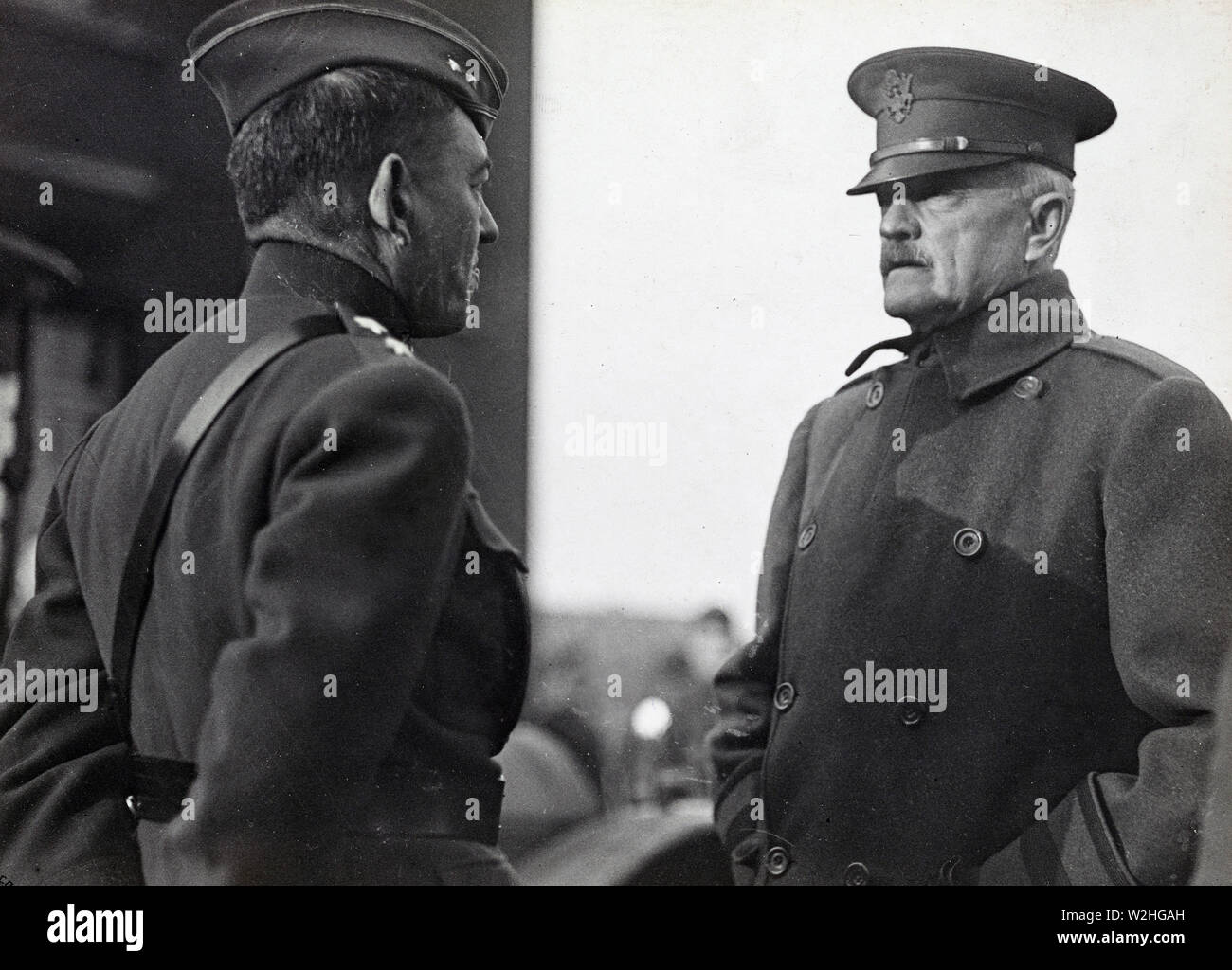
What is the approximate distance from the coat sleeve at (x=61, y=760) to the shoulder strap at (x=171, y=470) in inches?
5.0

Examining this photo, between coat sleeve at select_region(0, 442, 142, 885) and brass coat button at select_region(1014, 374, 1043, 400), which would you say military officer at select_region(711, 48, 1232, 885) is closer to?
brass coat button at select_region(1014, 374, 1043, 400)

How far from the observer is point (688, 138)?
3.39 meters

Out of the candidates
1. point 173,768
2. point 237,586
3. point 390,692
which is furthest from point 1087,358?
point 173,768

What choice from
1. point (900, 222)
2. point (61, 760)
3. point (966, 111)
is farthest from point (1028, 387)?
point (61, 760)

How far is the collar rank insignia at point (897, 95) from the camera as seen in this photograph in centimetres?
333

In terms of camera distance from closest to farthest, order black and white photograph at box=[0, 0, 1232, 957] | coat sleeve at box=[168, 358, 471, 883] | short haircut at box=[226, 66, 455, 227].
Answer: coat sleeve at box=[168, 358, 471, 883], black and white photograph at box=[0, 0, 1232, 957], short haircut at box=[226, 66, 455, 227]

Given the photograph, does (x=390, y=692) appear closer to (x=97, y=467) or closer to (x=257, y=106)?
(x=97, y=467)

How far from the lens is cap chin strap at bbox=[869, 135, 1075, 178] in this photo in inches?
128

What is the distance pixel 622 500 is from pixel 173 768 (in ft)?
3.79

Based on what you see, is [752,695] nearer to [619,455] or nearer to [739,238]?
[619,455]

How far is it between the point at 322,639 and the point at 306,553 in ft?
0.60

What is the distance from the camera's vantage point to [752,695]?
10.7 feet

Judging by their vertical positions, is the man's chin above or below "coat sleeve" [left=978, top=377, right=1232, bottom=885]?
above

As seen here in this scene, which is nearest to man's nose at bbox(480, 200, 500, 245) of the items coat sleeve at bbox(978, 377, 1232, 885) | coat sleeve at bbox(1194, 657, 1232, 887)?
coat sleeve at bbox(978, 377, 1232, 885)
